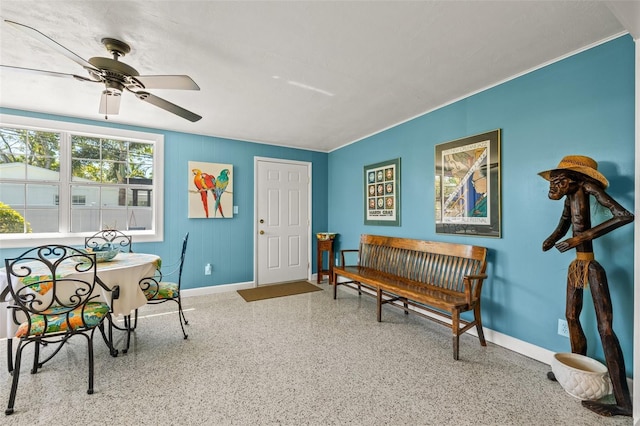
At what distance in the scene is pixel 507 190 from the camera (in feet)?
8.18

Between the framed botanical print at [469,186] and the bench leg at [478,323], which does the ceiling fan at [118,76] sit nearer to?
the framed botanical print at [469,186]

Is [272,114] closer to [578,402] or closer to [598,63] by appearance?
[598,63]

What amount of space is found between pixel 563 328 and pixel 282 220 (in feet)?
12.3

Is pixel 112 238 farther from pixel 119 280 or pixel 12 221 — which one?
pixel 119 280

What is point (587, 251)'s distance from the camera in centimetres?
183

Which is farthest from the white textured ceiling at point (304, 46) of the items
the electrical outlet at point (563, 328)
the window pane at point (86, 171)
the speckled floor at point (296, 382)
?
the speckled floor at point (296, 382)

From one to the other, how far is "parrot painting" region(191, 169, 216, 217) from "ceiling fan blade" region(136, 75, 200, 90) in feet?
7.40

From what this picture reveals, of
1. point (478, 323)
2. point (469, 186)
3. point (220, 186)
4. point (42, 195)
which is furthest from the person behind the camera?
point (220, 186)

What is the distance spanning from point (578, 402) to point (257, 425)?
78.8 inches

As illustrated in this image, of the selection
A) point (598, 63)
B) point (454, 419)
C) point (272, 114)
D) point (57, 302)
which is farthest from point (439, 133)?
point (57, 302)

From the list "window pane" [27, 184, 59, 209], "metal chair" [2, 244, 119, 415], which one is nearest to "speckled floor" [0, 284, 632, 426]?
"metal chair" [2, 244, 119, 415]

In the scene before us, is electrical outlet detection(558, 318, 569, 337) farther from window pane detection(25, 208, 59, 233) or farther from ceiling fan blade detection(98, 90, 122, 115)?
window pane detection(25, 208, 59, 233)

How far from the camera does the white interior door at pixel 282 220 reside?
4.62m

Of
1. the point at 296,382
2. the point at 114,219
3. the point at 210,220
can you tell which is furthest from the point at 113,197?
the point at 296,382
